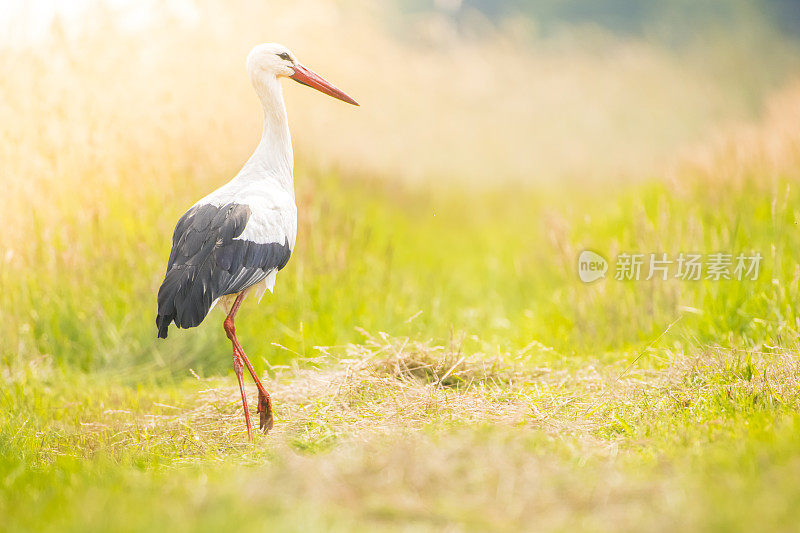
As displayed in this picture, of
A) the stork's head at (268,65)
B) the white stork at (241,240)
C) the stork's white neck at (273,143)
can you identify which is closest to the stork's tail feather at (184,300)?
the white stork at (241,240)

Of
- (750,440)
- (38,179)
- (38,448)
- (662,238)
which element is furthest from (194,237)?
(662,238)

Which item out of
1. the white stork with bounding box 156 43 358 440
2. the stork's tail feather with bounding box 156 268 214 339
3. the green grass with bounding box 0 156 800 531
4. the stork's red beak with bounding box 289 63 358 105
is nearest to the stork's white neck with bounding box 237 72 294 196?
the white stork with bounding box 156 43 358 440

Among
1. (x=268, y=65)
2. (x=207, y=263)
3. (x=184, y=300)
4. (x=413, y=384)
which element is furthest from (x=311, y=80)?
(x=413, y=384)

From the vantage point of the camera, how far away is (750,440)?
10.9 feet

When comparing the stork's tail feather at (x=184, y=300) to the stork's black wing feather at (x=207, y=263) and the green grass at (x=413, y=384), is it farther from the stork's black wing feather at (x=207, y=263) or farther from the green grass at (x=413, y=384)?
the green grass at (x=413, y=384)

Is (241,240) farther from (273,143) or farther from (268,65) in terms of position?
(268,65)

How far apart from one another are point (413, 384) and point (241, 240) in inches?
48.3

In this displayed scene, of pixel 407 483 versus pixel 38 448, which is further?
pixel 38 448

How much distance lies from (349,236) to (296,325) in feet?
4.88

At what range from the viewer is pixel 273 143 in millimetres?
4898

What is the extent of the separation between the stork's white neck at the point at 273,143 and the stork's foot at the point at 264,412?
4.18ft

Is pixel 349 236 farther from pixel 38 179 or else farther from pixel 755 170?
pixel 755 170

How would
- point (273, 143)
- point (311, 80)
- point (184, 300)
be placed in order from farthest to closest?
point (311, 80), point (273, 143), point (184, 300)

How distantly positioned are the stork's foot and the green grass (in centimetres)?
18
